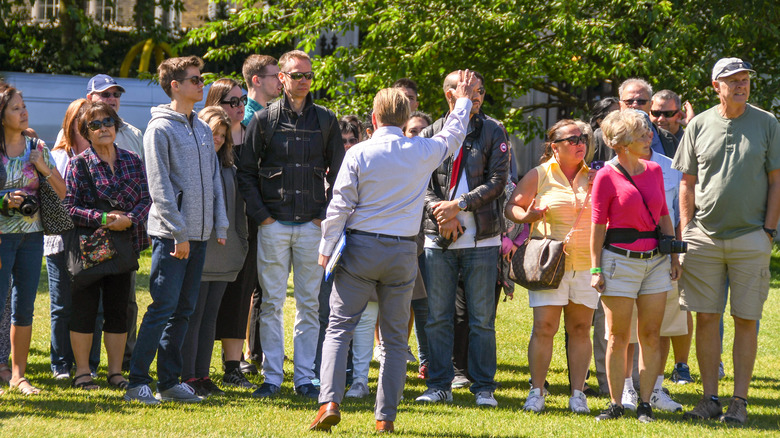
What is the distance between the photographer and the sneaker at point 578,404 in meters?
6.23

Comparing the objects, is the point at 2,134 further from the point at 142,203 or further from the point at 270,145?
the point at 270,145

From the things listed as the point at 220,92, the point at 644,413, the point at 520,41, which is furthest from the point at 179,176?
the point at 520,41

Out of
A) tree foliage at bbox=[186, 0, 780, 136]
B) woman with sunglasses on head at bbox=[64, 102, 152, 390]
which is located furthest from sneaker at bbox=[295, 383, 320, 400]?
A: tree foliage at bbox=[186, 0, 780, 136]

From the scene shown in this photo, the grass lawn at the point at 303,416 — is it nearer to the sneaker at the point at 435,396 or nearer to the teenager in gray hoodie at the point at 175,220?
the sneaker at the point at 435,396

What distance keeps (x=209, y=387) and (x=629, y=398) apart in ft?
9.50

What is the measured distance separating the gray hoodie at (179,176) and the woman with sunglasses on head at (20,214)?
2.63 feet

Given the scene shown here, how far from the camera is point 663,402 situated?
255 inches

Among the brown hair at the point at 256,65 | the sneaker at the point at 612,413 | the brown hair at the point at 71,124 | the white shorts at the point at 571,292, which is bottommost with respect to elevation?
the sneaker at the point at 612,413

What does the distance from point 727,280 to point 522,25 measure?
7567 millimetres

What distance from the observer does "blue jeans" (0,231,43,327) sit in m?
6.09

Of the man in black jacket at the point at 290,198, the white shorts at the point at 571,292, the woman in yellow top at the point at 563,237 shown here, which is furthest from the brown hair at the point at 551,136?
the man in black jacket at the point at 290,198

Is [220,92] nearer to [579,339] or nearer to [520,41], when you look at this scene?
[579,339]

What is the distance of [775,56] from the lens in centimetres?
1430

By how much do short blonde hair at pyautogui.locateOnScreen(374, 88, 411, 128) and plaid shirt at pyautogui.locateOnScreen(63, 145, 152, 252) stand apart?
1.94 metres
